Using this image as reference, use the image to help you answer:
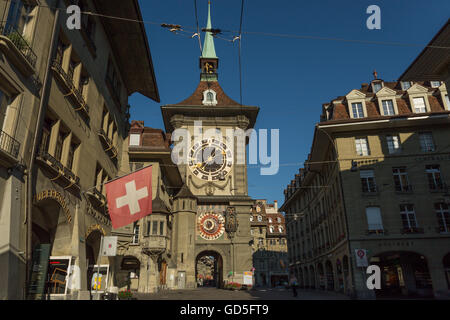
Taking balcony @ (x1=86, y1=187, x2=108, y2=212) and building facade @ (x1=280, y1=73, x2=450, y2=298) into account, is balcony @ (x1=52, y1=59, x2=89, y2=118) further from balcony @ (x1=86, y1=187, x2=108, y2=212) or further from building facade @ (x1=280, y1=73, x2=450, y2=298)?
building facade @ (x1=280, y1=73, x2=450, y2=298)

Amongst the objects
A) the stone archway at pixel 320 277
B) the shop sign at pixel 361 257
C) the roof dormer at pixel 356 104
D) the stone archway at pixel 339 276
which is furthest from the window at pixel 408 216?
the stone archway at pixel 320 277

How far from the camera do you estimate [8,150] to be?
27.0 ft

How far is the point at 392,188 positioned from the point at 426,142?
502cm

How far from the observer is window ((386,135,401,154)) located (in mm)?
27645

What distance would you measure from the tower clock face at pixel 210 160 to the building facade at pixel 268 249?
3352 centimetres

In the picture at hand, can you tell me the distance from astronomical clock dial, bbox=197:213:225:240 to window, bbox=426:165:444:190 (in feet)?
80.9

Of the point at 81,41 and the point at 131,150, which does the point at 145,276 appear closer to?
the point at 131,150

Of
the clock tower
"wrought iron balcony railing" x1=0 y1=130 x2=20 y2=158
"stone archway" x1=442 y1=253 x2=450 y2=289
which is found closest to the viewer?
"wrought iron balcony railing" x1=0 y1=130 x2=20 y2=158

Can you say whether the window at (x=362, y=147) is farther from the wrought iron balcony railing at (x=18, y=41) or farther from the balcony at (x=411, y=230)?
the wrought iron balcony railing at (x=18, y=41)

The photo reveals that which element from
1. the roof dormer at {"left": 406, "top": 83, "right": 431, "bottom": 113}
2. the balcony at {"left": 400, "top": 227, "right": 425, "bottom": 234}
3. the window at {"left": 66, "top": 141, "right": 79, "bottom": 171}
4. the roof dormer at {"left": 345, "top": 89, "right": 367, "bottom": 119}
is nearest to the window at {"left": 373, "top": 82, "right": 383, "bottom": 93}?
the roof dormer at {"left": 345, "top": 89, "right": 367, "bottom": 119}

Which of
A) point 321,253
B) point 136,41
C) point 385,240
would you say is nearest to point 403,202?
point 385,240

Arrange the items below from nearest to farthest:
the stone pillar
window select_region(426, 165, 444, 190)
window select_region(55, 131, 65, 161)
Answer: window select_region(55, 131, 65, 161) < the stone pillar < window select_region(426, 165, 444, 190)

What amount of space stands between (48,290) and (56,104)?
6156mm

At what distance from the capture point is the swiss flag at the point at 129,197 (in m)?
11.4
